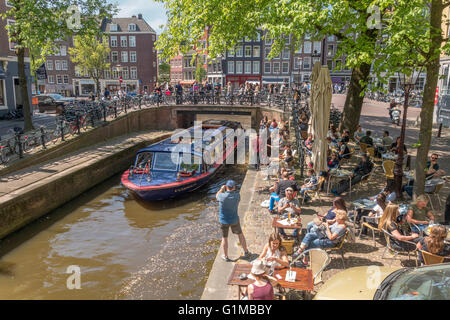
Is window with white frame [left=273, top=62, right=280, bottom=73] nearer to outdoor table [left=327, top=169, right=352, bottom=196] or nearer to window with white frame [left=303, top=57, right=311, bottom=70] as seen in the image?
window with white frame [left=303, top=57, right=311, bottom=70]

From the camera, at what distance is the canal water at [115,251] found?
27.8 ft

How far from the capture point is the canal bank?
37.3 feet

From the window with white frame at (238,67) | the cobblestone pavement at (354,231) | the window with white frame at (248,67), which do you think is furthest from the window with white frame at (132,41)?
the cobblestone pavement at (354,231)

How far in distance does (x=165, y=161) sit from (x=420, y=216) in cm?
960

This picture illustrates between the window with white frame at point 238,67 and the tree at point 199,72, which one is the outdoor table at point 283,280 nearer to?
the window with white frame at point 238,67

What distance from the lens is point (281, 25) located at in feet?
34.7

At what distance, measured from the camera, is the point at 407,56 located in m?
9.13

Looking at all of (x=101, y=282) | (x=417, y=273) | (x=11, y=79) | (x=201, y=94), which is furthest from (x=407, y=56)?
(x=11, y=79)

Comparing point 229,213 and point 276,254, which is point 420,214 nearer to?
point 276,254

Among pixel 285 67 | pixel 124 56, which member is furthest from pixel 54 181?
pixel 124 56

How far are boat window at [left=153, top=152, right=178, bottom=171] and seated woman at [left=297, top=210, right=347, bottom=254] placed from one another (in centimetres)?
858

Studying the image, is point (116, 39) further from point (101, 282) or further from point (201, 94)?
point (101, 282)

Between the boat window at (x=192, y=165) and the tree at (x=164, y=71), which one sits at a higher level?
the tree at (x=164, y=71)

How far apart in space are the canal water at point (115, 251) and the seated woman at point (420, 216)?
15.2 ft
